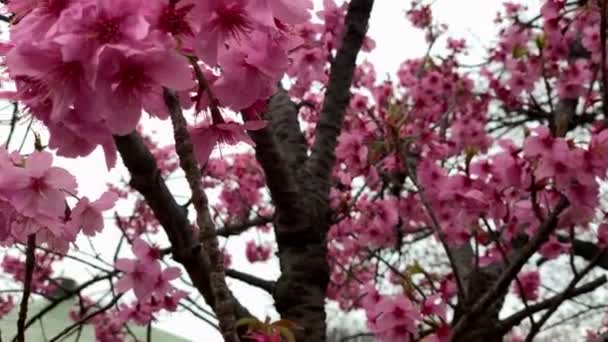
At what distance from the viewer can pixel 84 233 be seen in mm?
1973

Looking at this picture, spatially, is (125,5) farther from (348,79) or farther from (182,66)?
(348,79)

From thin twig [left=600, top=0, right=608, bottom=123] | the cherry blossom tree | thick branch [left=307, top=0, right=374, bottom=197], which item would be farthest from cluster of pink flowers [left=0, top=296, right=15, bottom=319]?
thin twig [left=600, top=0, right=608, bottom=123]

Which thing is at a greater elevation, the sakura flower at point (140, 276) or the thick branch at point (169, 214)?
the sakura flower at point (140, 276)

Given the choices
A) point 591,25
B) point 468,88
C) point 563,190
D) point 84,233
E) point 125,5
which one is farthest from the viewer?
point 468,88

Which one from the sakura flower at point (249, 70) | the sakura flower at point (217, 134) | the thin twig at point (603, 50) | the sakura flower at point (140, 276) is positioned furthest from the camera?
the sakura flower at point (140, 276)

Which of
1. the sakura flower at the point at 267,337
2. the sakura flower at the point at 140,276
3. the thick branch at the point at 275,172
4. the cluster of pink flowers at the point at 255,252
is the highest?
the cluster of pink flowers at the point at 255,252

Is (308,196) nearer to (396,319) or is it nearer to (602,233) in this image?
(396,319)

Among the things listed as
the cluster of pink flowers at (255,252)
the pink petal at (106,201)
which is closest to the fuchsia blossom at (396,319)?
the pink petal at (106,201)

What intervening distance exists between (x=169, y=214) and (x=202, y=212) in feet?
3.68

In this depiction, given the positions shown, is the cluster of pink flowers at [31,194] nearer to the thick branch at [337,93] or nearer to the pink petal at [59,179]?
the pink petal at [59,179]

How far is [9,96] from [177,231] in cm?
122

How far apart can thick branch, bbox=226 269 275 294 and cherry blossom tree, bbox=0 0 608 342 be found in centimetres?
1

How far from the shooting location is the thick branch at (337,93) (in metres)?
3.17

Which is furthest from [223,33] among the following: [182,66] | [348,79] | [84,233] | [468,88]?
[468,88]
